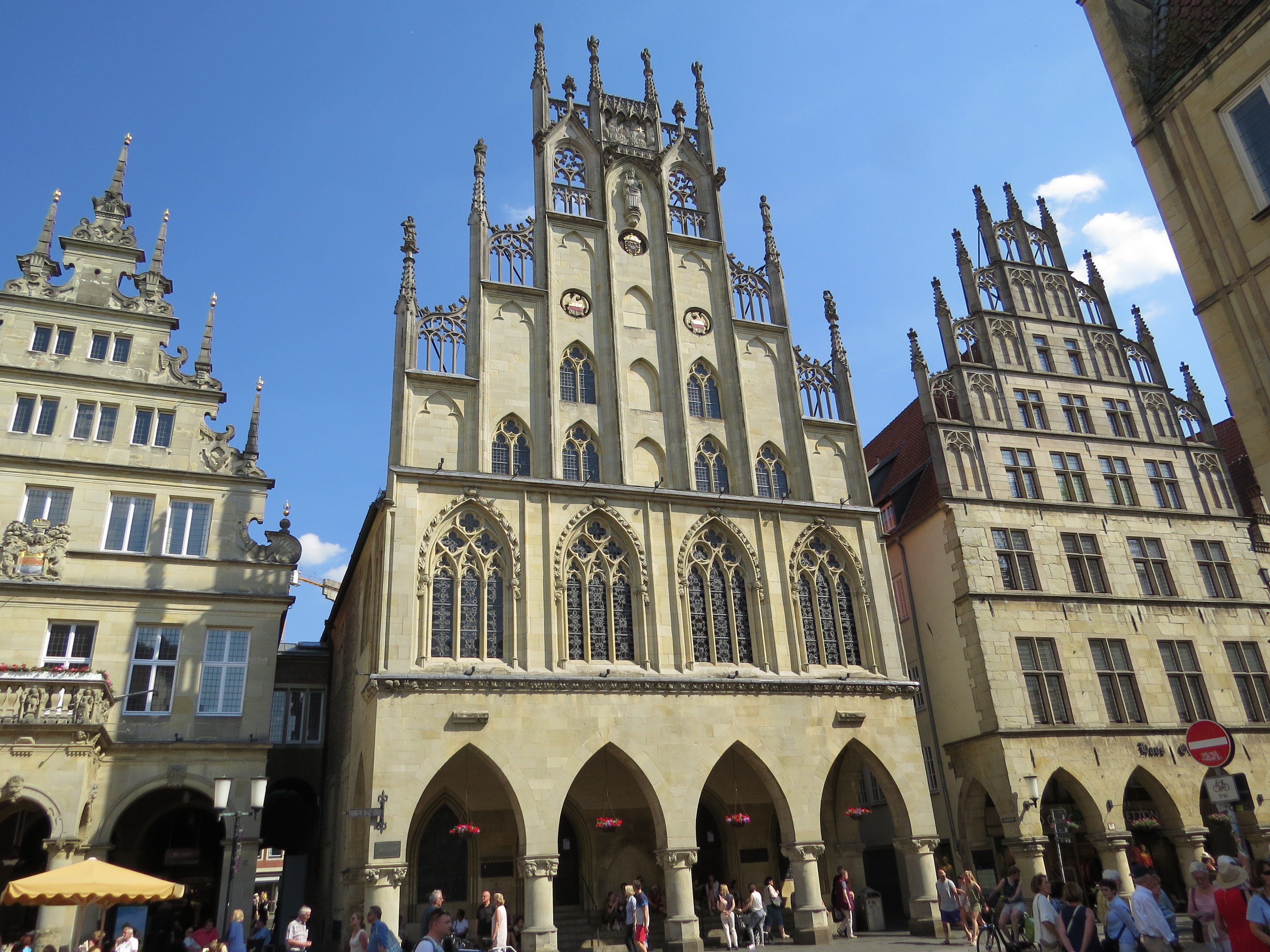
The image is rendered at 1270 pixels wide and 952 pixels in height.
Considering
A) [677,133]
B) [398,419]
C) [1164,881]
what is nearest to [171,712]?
[398,419]

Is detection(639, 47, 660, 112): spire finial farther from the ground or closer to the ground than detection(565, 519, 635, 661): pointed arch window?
farther from the ground

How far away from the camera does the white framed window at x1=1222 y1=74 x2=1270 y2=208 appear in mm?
12062

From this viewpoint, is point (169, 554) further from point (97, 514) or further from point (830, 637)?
point (830, 637)

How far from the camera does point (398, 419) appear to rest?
75.6 ft

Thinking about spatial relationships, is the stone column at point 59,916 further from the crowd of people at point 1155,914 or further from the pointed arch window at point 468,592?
the crowd of people at point 1155,914

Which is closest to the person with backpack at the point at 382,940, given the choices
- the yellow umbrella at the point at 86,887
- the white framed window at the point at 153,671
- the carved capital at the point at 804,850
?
the yellow umbrella at the point at 86,887

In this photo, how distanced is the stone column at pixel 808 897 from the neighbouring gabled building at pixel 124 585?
13.0 meters

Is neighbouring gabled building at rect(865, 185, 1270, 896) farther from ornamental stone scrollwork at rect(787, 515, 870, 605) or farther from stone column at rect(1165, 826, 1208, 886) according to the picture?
ornamental stone scrollwork at rect(787, 515, 870, 605)

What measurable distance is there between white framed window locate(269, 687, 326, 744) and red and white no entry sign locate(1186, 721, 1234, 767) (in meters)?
27.7

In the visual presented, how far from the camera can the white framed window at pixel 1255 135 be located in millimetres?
12062

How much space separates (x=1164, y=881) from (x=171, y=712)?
2877 cm

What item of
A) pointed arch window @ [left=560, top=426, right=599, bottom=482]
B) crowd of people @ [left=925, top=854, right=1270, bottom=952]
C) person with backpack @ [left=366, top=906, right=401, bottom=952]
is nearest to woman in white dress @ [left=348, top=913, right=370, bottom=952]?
person with backpack @ [left=366, top=906, right=401, bottom=952]

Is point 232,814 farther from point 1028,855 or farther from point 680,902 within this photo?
point 1028,855

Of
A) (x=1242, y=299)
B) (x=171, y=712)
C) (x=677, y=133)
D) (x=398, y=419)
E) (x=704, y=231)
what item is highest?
(x=677, y=133)
